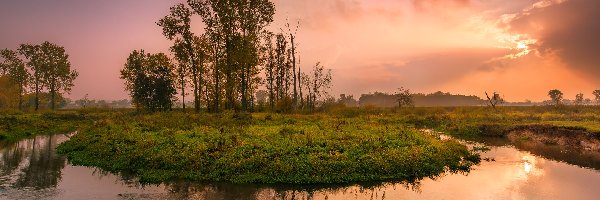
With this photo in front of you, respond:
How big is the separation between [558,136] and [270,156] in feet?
107

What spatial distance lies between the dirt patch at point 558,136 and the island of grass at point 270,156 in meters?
14.4

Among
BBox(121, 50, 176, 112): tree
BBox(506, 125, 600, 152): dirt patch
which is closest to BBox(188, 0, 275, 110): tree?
BBox(121, 50, 176, 112): tree

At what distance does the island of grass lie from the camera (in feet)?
66.7

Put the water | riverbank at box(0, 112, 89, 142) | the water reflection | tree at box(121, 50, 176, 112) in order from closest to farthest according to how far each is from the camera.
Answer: the water < the water reflection < riverbank at box(0, 112, 89, 142) < tree at box(121, 50, 176, 112)

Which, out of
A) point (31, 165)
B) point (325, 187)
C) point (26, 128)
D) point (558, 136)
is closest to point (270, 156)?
point (325, 187)

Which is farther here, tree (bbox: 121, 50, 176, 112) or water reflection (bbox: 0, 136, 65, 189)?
tree (bbox: 121, 50, 176, 112)

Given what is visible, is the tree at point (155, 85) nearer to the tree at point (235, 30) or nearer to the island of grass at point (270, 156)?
the tree at point (235, 30)

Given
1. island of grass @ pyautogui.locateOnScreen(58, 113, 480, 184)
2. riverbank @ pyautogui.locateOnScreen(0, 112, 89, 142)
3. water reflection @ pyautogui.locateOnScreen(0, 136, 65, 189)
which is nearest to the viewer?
island of grass @ pyautogui.locateOnScreen(58, 113, 480, 184)

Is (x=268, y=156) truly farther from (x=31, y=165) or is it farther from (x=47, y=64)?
(x=47, y=64)

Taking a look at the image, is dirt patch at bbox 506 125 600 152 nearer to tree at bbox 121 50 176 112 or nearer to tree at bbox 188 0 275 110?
tree at bbox 188 0 275 110

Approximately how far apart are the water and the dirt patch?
30.4 ft

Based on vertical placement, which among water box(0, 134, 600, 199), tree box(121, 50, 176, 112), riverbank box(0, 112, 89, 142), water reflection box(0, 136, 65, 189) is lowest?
water box(0, 134, 600, 199)

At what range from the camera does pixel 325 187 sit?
18.9 m

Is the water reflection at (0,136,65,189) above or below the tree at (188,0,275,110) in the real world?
below
